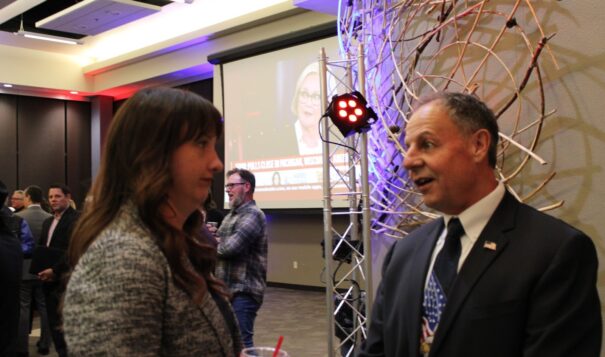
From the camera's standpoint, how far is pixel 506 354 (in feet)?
4.72

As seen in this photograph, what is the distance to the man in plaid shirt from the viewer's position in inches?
159

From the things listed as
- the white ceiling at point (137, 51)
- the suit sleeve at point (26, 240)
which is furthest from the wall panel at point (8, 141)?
the suit sleeve at point (26, 240)

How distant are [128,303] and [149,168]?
24 cm

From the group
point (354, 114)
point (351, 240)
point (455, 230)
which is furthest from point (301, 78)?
point (455, 230)

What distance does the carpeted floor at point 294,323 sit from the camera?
5.80 metres

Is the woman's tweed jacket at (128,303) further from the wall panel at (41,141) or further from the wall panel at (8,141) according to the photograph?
the wall panel at (41,141)

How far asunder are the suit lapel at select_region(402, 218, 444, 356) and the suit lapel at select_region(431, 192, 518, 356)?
9 centimetres

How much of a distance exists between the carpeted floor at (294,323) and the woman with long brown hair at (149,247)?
4390mm

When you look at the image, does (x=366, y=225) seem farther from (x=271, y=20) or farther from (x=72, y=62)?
(x=72, y=62)

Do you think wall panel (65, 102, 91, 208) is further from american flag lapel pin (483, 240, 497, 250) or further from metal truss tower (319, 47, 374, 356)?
american flag lapel pin (483, 240, 497, 250)

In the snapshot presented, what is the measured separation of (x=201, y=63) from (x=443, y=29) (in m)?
7.08

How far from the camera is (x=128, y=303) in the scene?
1.00 metres

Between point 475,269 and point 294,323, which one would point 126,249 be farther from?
point 294,323

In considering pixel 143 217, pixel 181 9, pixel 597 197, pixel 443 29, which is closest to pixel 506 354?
pixel 143 217
